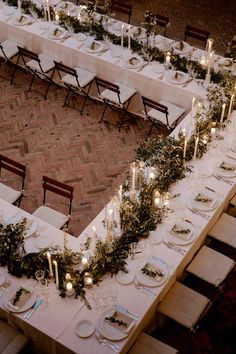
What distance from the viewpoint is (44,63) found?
8.95 meters

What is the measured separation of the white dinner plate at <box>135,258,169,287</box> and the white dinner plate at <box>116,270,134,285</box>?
0.06m

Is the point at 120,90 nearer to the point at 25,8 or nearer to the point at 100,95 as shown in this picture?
the point at 100,95

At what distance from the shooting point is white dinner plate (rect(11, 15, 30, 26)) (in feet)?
30.2

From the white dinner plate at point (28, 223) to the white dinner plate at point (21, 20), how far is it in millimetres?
4304

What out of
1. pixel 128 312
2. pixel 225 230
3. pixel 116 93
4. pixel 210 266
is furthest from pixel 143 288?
pixel 116 93

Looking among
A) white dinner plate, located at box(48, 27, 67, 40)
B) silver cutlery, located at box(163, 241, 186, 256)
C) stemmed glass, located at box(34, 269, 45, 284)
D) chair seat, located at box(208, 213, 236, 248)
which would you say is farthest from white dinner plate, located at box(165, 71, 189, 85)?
stemmed glass, located at box(34, 269, 45, 284)

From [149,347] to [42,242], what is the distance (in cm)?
159

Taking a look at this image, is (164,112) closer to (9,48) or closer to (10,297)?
(9,48)

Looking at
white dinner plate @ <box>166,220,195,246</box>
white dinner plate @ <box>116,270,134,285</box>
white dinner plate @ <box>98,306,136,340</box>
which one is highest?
white dinner plate @ <box>166,220,195,246</box>

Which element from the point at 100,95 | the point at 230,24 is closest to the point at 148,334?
the point at 100,95

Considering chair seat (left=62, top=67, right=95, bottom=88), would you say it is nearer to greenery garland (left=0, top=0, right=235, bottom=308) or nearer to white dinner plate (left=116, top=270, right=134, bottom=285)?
greenery garland (left=0, top=0, right=235, bottom=308)

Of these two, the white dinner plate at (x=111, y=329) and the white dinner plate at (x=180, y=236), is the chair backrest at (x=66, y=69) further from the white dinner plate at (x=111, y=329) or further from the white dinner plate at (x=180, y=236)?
the white dinner plate at (x=111, y=329)

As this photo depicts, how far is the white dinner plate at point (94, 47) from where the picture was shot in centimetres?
866

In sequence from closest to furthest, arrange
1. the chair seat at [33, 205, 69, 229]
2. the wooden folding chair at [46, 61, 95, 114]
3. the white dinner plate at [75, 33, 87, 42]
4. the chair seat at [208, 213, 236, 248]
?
the chair seat at [208, 213, 236, 248], the chair seat at [33, 205, 69, 229], the wooden folding chair at [46, 61, 95, 114], the white dinner plate at [75, 33, 87, 42]
